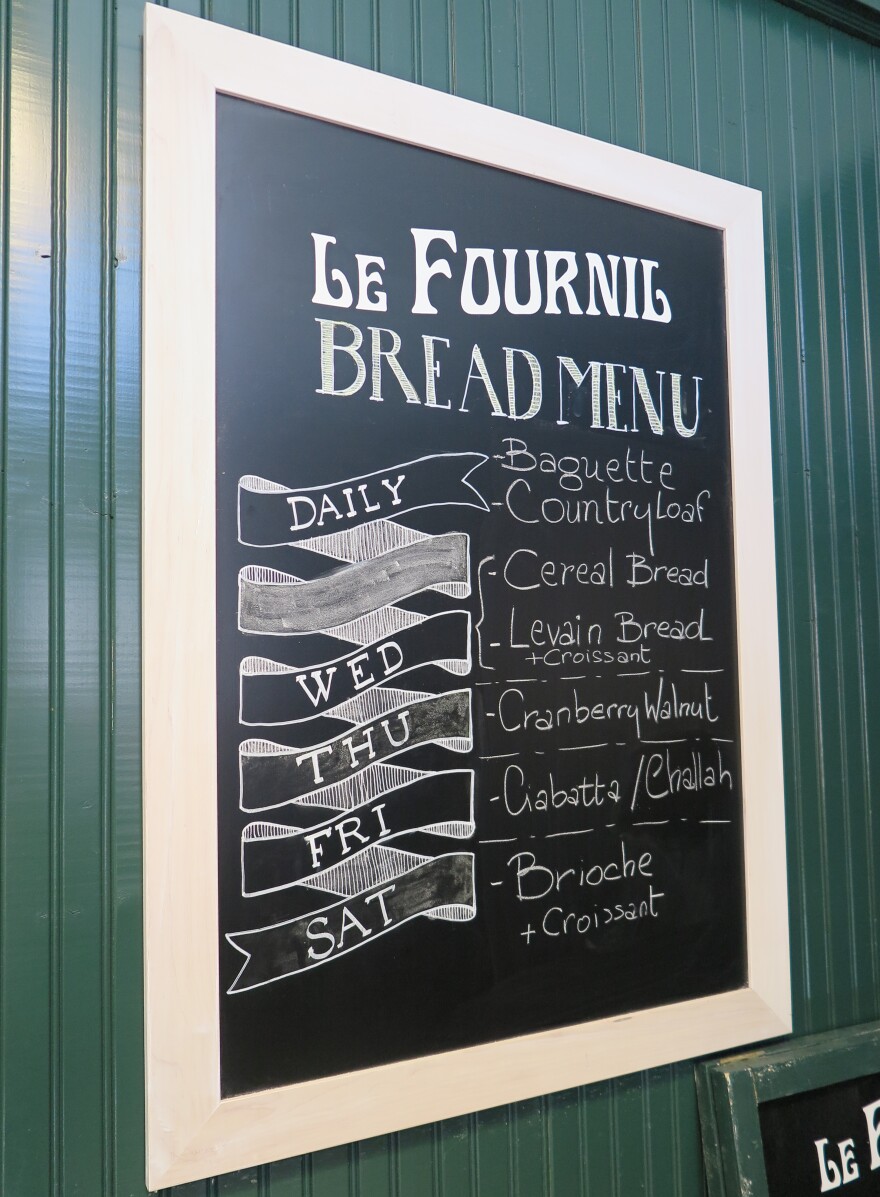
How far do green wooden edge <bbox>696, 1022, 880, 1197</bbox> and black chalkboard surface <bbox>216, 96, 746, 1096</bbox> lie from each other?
15cm

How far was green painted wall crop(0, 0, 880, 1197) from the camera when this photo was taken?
1.26m

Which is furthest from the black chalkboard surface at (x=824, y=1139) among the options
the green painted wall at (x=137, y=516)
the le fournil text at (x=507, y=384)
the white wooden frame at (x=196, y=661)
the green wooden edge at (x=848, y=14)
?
the green wooden edge at (x=848, y=14)

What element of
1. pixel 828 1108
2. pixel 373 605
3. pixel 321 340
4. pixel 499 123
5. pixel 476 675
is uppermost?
pixel 499 123

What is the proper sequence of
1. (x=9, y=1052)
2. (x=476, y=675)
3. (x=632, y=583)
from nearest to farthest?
(x=9, y=1052)
(x=476, y=675)
(x=632, y=583)

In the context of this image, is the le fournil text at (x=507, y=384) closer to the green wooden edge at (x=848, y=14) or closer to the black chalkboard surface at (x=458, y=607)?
the black chalkboard surface at (x=458, y=607)

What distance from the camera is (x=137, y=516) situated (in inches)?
52.4

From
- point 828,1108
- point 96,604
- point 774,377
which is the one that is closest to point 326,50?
point 96,604

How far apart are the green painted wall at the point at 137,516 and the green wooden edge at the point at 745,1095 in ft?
0.12

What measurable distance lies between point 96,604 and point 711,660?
106 centimetres

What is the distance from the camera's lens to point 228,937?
1333 millimetres

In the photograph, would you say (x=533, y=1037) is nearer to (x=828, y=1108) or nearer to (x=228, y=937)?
(x=228, y=937)

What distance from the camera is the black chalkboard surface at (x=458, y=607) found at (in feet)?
4.55

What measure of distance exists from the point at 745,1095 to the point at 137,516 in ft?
A: 4.54

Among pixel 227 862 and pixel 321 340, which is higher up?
pixel 321 340
